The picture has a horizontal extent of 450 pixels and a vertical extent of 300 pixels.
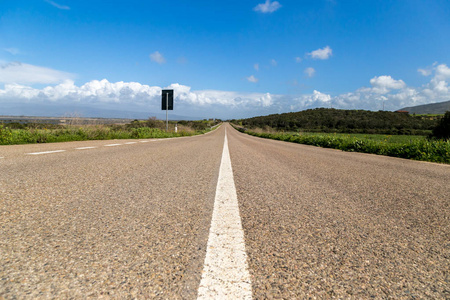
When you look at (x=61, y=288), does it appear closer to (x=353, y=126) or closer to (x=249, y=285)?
(x=249, y=285)

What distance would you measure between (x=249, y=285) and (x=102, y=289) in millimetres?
567

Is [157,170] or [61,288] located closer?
[61,288]

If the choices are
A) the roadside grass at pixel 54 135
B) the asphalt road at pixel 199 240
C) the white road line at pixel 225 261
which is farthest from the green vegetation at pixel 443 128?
the white road line at pixel 225 261

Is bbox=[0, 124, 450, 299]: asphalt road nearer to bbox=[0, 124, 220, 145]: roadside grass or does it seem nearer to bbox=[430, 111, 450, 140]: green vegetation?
bbox=[0, 124, 220, 145]: roadside grass

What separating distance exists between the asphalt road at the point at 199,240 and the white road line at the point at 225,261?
0.04m

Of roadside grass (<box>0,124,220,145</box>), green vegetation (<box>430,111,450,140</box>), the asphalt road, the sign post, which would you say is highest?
the sign post

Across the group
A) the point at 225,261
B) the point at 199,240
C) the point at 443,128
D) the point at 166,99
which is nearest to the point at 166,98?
the point at 166,99

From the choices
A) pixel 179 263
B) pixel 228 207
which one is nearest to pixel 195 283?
pixel 179 263

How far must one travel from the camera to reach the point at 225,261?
111 cm

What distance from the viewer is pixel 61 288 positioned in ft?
2.91

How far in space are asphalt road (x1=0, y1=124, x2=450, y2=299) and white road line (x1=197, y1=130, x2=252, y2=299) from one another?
0.04 meters

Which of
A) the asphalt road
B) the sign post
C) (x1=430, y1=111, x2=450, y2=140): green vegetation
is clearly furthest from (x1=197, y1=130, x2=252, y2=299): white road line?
(x1=430, y1=111, x2=450, y2=140): green vegetation

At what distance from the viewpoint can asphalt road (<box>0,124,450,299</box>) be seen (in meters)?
0.94

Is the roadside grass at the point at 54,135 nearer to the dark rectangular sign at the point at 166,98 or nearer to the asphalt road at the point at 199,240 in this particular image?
the asphalt road at the point at 199,240
